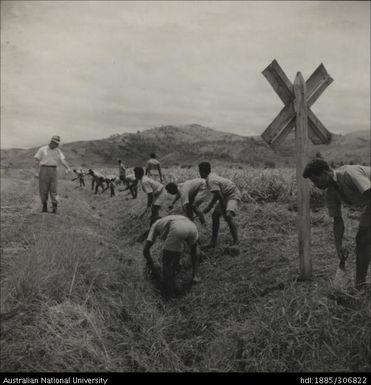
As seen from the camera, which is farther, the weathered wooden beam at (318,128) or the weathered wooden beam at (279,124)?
the weathered wooden beam at (318,128)

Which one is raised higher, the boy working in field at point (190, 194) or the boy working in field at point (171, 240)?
the boy working in field at point (190, 194)

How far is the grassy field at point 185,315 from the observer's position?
391cm

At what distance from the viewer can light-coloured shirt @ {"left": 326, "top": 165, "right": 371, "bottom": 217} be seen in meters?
4.08

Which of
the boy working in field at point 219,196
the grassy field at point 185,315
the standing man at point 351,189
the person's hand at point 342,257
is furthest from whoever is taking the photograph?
the boy working in field at point 219,196

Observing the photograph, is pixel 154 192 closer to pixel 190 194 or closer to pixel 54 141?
pixel 190 194

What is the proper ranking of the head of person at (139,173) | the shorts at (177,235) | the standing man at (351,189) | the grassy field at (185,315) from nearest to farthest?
the grassy field at (185,315), the standing man at (351,189), the shorts at (177,235), the head of person at (139,173)

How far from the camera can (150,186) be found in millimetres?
9453

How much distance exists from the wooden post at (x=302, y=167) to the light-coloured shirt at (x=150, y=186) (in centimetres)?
464

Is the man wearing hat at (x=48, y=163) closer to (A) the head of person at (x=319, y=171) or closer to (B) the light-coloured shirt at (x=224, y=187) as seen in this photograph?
(B) the light-coloured shirt at (x=224, y=187)

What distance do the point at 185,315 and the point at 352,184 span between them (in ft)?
8.50

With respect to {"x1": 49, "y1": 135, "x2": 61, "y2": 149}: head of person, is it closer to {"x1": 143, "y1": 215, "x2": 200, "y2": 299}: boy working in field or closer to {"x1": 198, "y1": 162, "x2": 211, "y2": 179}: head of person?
{"x1": 198, "y1": 162, "x2": 211, "y2": 179}: head of person

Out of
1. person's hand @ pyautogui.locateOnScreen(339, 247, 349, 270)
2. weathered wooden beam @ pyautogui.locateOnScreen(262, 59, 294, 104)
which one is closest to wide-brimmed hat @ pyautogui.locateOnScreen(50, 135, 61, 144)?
weathered wooden beam @ pyautogui.locateOnScreen(262, 59, 294, 104)

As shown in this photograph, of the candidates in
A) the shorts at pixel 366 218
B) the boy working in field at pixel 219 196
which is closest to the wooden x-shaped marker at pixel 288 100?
the shorts at pixel 366 218

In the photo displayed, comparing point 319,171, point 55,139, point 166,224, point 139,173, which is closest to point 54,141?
point 55,139
